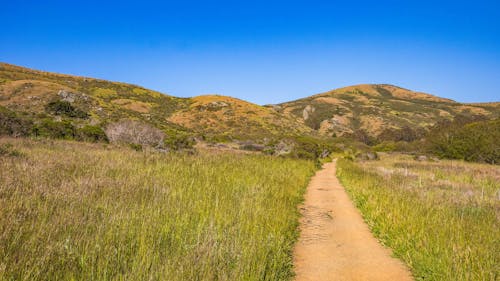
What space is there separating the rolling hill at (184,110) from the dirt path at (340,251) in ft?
84.3

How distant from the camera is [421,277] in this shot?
425 cm

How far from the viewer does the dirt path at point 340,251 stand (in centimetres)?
436

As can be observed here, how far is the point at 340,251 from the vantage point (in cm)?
520

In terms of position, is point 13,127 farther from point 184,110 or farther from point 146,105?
point 184,110

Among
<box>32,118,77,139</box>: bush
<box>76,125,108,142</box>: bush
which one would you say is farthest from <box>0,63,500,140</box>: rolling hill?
<box>76,125,108,142</box>: bush

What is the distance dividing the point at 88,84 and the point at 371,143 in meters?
89.8

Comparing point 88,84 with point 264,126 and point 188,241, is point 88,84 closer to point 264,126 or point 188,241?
point 264,126

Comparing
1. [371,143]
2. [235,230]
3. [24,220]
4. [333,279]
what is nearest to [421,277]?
[333,279]

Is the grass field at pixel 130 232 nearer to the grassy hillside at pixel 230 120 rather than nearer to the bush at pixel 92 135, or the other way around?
the bush at pixel 92 135

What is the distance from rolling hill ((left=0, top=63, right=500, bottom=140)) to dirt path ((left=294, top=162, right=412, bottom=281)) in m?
25.7

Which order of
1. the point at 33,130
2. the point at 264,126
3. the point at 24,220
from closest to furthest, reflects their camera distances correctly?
the point at 24,220 → the point at 33,130 → the point at 264,126

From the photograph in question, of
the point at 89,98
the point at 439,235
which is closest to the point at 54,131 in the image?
the point at 439,235

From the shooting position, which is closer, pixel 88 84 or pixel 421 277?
pixel 421 277

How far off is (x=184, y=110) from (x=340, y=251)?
3409 inches
